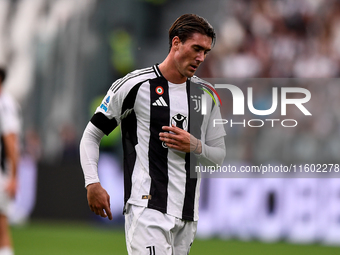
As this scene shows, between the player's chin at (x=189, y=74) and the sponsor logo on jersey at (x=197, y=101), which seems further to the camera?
the sponsor logo on jersey at (x=197, y=101)

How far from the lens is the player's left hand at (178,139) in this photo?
3.52m

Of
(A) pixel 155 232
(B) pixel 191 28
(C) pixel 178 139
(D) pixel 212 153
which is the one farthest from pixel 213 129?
(A) pixel 155 232

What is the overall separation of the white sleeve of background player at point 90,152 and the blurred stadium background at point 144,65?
5.13 m

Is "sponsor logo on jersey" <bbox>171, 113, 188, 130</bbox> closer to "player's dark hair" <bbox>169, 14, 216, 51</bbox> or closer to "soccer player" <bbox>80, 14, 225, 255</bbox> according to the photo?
"soccer player" <bbox>80, 14, 225, 255</bbox>

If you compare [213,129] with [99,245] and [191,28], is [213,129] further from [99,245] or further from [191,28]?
[99,245]

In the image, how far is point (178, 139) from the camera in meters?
3.52

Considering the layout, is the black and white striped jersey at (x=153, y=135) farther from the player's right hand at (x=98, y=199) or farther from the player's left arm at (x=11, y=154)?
the player's left arm at (x=11, y=154)

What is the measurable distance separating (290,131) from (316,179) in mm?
972

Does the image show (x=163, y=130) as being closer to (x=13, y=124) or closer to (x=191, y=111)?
(x=191, y=111)

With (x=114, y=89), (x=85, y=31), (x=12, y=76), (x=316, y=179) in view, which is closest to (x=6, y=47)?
(x=12, y=76)

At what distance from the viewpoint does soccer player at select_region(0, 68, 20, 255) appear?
6.12 meters

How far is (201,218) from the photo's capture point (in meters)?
9.63

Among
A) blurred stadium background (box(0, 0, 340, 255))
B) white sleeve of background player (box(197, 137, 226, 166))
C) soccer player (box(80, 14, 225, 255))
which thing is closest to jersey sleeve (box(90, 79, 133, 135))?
soccer player (box(80, 14, 225, 255))

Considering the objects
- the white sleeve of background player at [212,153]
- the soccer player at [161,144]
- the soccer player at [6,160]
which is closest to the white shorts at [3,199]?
the soccer player at [6,160]
